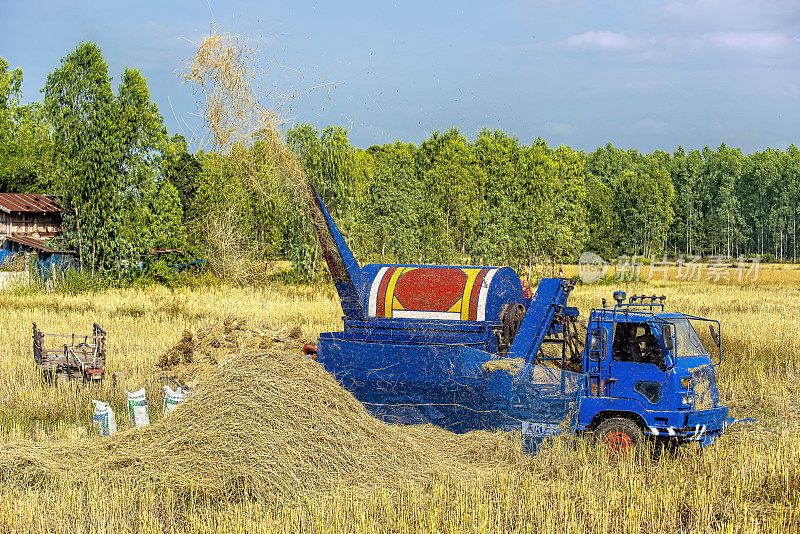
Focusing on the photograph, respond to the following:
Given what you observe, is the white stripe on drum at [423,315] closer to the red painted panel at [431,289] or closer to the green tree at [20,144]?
the red painted panel at [431,289]

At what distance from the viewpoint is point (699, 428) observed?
8781 mm

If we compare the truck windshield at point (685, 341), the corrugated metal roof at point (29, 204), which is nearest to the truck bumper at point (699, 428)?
the truck windshield at point (685, 341)

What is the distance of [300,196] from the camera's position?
11.3 m

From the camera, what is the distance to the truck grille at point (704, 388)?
8875mm

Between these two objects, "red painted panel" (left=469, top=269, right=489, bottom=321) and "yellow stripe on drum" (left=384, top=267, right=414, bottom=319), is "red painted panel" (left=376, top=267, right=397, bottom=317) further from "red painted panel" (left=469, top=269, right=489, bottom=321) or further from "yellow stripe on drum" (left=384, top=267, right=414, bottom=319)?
"red painted panel" (left=469, top=269, right=489, bottom=321)

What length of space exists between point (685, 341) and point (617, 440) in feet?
4.91

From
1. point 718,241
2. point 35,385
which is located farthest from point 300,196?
point 718,241

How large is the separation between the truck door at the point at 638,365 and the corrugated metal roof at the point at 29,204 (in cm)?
3468

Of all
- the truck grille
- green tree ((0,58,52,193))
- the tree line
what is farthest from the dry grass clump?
green tree ((0,58,52,193))

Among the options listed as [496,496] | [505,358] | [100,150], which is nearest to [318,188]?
[100,150]

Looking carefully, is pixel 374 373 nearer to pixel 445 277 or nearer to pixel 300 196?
pixel 445 277

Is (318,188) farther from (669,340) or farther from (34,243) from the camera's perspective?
(669,340)

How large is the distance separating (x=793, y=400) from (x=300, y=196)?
8277 millimetres

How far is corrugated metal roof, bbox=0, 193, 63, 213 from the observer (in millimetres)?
38781
